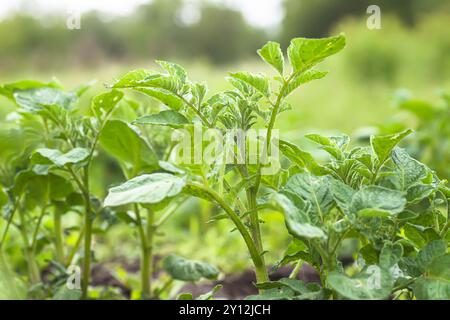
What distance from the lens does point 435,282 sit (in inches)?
24.7

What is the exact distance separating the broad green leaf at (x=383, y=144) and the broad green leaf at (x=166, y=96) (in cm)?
26

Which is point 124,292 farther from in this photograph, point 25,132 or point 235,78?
point 235,78

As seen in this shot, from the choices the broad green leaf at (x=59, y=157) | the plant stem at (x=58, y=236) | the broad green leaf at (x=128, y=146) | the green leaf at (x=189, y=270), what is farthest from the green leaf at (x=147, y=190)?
the plant stem at (x=58, y=236)

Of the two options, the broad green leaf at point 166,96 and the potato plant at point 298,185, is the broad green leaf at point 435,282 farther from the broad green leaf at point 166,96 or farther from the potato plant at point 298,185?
the broad green leaf at point 166,96

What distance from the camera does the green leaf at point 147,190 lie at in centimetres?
59

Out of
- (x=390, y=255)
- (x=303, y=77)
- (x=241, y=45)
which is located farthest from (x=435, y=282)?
(x=241, y=45)

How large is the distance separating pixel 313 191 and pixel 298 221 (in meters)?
0.10

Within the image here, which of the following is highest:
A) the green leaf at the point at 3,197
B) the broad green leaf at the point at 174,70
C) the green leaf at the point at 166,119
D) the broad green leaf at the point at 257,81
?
the broad green leaf at the point at 174,70

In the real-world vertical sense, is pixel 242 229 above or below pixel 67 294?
above

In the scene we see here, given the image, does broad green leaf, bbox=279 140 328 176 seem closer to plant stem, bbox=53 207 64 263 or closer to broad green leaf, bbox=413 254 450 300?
broad green leaf, bbox=413 254 450 300

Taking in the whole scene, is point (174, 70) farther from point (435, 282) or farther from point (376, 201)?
point (435, 282)

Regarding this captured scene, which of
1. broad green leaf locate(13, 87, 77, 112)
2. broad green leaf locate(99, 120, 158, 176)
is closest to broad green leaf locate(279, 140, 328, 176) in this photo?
broad green leaf locate(99, 120, 158, 176)

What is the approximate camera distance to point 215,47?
34.9 ft

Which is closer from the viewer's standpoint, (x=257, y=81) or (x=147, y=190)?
(x=147, y=190)
